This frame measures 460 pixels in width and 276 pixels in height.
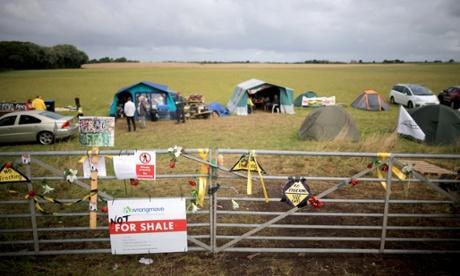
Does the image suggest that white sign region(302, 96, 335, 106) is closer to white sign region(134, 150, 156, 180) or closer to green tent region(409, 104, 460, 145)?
green tent region(409, 104, 460, 145)

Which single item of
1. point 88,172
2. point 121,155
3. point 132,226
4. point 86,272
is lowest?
point 86,272

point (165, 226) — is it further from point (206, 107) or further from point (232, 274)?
point (206, 107)

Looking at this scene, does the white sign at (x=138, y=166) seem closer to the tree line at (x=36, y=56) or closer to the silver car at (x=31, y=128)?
the silver car at (x=31, y=128)

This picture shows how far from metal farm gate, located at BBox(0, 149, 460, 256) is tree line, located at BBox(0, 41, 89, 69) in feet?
325

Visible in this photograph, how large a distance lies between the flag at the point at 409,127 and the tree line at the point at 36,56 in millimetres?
101840

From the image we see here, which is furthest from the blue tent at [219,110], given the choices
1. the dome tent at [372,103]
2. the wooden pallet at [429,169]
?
the wooden pallet at [429,169]

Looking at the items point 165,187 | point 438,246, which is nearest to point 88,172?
point 165,187

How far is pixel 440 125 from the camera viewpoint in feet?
40.5

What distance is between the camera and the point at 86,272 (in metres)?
4.46

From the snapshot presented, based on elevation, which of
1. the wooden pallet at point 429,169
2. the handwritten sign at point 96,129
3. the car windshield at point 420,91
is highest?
the car windshield at point 420,91

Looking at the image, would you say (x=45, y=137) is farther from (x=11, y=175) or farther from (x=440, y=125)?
(x=440, y=125)

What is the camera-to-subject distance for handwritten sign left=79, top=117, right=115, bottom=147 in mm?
4719

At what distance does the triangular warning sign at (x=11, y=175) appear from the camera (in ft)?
14.7

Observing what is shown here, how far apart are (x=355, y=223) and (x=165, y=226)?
3739 mm
